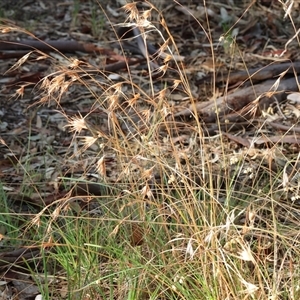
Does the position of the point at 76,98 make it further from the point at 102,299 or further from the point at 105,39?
the point at 102,299

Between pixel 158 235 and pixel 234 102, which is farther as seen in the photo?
pixel 234 102

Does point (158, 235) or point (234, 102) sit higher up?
point (158, 235)

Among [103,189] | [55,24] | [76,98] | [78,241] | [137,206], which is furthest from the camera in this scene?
[55,24]

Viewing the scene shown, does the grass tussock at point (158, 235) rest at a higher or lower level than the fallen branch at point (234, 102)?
higher

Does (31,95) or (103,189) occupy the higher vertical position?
(103,189)

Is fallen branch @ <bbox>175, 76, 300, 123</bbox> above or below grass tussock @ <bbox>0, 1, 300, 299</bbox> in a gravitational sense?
below

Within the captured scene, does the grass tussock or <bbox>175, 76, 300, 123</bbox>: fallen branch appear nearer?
the grass tussock

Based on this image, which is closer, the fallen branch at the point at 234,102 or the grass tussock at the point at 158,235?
the grass tussock at the point at 158,235

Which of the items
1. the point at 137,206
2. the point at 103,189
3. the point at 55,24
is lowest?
the point at 55,24

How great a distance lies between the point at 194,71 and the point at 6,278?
2552 mm

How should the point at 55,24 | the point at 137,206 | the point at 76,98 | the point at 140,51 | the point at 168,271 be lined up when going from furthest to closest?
the point at 55,24
the point at 140,51
the point at 76,98
the point at 137,206
the point at 168,271

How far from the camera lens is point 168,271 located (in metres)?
2.68

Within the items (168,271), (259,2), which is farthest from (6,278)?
(259,2)

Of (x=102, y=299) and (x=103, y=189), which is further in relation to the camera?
(x=103, y=189)
